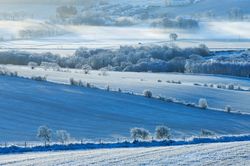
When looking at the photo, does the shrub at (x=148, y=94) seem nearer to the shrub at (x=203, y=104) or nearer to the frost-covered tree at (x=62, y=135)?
the shrub at (x=203, y=104)

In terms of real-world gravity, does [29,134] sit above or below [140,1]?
below

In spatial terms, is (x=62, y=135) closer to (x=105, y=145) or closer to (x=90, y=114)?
(x=105, y=145)

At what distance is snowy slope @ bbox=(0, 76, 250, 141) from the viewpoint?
117 feet

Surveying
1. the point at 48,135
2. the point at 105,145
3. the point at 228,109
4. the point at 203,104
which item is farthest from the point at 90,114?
the point at 105,145

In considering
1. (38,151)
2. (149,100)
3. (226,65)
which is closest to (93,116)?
(149,100)

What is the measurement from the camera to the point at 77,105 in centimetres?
4388

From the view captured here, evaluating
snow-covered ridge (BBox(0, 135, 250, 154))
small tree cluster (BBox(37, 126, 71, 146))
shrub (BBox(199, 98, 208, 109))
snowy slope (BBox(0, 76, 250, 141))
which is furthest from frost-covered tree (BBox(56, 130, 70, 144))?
shrub (BBox(199, 98, 208, 109))

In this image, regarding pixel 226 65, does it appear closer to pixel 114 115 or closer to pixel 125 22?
pixel 114 115

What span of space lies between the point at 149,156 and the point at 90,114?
70.7ft

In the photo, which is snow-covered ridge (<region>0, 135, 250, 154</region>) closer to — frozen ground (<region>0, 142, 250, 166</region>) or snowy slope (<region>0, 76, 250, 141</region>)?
frozen ground (<region>0, 142, 250, 166</region>)

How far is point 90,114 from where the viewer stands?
4141cm

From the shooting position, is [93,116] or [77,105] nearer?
[93,116]

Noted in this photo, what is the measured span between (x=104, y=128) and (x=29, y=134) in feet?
16.4

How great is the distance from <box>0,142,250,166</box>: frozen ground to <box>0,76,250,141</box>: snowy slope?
10668 millimetres
